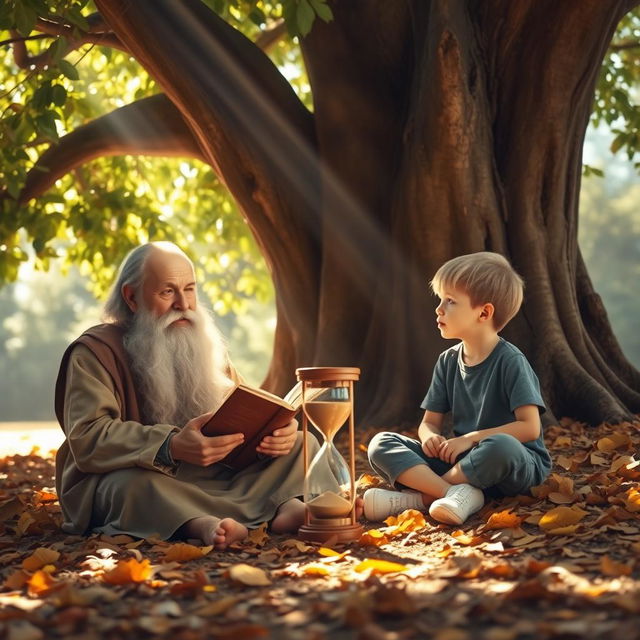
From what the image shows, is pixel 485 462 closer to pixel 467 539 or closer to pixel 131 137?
pixel 467 539

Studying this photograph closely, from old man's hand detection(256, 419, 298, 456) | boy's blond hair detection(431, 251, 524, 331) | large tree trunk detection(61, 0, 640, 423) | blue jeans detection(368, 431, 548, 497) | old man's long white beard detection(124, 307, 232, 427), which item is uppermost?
large tree trunk detection(61, 0, 640, 423)

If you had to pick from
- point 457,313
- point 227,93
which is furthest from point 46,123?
point 457,313

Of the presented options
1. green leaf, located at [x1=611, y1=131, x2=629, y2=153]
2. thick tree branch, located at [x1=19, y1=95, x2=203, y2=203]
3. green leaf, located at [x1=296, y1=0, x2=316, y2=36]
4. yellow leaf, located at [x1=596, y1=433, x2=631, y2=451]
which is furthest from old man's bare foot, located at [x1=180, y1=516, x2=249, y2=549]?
green leaf, located at [x1=611, y1=131, x2=629, y2=153]

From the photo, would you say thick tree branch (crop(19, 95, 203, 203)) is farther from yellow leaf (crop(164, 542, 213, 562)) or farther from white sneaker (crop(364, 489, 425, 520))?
yellow leaf (crop(164, 542, 213, 562))

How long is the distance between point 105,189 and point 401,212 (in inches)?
198

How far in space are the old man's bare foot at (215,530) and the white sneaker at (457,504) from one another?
89 centimetres

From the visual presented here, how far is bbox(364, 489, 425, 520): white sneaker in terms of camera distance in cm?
461

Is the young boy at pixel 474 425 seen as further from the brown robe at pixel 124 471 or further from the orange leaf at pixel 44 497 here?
the orange leaf at pixel 44 497

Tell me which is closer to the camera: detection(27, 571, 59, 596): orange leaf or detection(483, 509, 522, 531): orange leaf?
detection(27, 571, 59, 596): orange leaf

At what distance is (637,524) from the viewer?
3.84 meters

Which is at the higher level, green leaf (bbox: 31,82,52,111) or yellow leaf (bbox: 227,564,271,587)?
green leaf (bbox: 31,82,52,111)

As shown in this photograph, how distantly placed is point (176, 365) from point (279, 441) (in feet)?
2.27

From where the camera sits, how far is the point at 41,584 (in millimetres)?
3223

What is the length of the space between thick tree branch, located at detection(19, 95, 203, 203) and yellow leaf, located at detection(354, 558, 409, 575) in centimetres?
569
